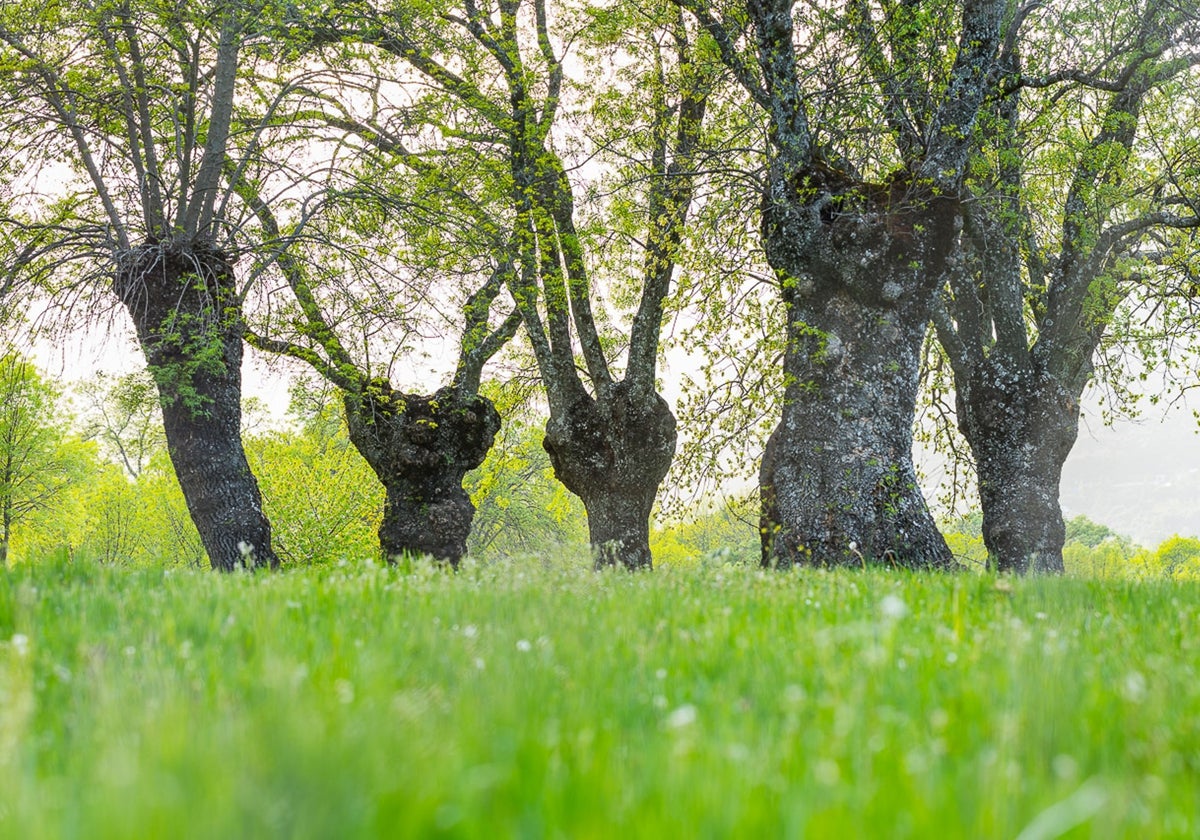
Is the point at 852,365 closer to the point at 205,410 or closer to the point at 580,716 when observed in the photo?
the point at 205,410

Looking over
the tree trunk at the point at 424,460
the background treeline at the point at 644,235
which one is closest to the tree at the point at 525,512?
the tree trunk at the point at 424,460

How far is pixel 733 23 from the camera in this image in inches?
585

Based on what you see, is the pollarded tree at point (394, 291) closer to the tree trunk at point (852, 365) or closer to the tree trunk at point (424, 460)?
the tree trunk at point (424, 460)

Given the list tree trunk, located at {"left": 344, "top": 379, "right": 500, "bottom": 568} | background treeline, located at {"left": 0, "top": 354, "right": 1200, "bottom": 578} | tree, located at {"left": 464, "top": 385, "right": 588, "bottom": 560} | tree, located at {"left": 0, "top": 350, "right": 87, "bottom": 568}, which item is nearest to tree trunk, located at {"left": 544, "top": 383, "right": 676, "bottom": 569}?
tree trunk, located at {"left": 344, "top": 379, "right": 500, "bottom": 568}

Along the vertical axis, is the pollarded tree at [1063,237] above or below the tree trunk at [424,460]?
above

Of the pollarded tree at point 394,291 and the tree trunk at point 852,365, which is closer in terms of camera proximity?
the tree trunk at point 852,365

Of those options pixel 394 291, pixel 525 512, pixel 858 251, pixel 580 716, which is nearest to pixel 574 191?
pixel 394 291

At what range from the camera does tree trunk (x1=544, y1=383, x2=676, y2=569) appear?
18562mm

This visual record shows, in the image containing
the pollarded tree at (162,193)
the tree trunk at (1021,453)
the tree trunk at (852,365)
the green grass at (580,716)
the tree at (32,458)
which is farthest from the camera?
the tree at (32,458)

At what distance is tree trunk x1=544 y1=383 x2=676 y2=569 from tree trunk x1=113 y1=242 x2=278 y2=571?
6429 millimetres

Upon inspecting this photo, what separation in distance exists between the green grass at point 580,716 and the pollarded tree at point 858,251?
24.3 ft

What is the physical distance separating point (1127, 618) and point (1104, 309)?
1408 centimetres

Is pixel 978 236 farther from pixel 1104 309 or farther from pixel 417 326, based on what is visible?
pixel 417 326

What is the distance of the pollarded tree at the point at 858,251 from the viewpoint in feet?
41.0
